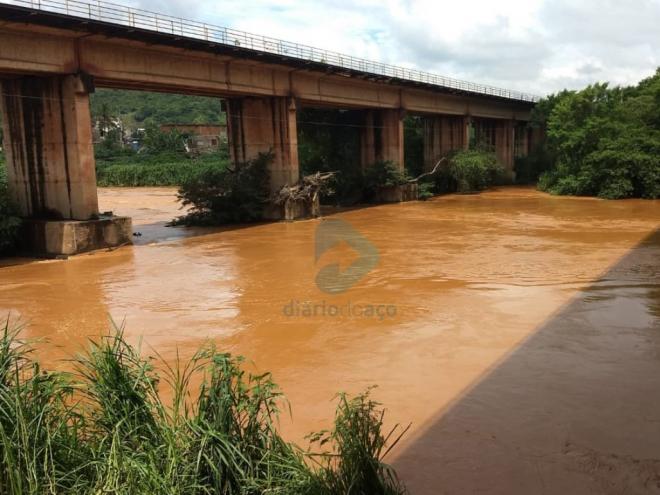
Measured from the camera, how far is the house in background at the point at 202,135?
91.7m

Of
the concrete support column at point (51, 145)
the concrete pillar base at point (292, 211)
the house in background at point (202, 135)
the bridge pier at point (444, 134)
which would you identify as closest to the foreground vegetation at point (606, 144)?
the bridge pier at point (444, 134)

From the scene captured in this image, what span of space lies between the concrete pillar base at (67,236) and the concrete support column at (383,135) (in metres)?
22.1

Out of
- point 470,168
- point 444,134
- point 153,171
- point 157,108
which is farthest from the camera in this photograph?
point 157,108

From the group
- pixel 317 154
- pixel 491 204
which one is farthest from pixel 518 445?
pixel 317 154

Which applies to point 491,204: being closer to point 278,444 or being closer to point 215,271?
point 215,271

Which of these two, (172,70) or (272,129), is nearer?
(172,70)

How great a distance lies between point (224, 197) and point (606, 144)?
80.0 ft

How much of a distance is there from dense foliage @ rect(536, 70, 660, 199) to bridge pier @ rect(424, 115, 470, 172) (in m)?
6.64

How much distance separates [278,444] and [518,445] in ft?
9.48

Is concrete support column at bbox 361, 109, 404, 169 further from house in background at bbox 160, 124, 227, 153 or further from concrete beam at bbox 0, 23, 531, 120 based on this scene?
house in background at bbox 160, 124, 227, 153

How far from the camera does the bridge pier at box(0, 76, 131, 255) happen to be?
20.7 meters

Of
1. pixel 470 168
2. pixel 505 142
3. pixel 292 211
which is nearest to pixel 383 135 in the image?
pixel 470 168

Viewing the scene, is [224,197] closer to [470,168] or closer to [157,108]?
[470,168]

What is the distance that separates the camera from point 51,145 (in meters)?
21.2
